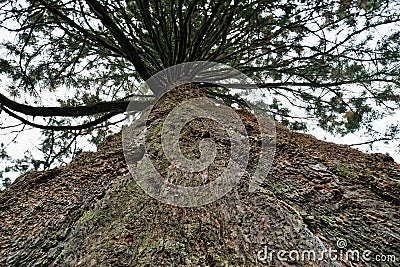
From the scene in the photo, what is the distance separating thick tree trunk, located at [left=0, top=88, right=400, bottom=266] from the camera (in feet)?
1.74

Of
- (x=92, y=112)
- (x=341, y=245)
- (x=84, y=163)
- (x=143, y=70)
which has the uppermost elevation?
(x=143, y=70)

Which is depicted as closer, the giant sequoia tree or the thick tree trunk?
the thick tree trunk

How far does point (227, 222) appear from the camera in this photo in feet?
2.02

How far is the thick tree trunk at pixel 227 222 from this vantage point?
0.53 metres

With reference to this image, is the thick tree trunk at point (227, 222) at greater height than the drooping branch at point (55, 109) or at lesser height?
lesser

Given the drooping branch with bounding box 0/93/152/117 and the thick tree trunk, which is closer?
the thick tree trunk

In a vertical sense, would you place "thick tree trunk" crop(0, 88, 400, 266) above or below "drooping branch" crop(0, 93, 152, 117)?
below

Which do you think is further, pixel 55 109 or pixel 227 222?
pixel 55 109

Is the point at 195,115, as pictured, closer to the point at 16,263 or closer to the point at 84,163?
the point at 84,163

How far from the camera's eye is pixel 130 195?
71 centimetres

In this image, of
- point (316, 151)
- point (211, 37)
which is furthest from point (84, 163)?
point (211, 37)

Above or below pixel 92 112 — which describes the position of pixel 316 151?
below

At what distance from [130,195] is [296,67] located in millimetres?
2156

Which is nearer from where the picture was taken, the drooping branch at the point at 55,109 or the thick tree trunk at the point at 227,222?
the thick tree trunk at the point at 227,222
